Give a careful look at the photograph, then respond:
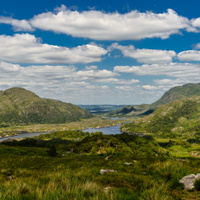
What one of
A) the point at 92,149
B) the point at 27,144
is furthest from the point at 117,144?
the point at 27,144

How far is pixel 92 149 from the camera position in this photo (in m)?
115

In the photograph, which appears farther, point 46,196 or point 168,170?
point 168,170

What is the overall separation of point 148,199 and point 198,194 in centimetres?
501

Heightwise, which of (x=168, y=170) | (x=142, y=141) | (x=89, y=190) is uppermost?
(x=89, y=190)

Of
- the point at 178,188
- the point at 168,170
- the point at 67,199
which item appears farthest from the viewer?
the point at 168,170

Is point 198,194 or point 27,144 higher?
point 198,194

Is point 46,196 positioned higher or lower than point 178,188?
higher

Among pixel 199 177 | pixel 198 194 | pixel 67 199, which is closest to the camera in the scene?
pixel 67 199

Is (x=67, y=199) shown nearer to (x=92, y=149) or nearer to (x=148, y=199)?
(x=148, y=199)

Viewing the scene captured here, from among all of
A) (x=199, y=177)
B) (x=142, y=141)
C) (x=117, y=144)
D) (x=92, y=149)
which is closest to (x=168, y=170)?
(x=199, y=177)

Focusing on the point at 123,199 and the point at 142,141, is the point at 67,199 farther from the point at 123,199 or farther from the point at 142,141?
the point at 142,141

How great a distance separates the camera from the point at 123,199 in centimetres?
563

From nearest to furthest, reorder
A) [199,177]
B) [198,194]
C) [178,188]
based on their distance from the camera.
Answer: [198,194], [178,188], [199,177]

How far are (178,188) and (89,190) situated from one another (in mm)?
6184
